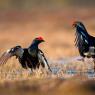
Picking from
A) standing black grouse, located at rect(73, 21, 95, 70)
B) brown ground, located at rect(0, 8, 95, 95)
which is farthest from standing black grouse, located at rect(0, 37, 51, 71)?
standing black grouse, located at rect(73, 21, 95, 70)

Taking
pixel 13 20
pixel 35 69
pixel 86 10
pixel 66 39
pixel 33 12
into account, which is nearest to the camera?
pixel 35 69

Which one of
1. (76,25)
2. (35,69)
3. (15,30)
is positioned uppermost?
(15,30)

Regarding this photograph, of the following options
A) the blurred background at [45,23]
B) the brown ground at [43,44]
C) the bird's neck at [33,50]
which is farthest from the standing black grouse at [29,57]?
the blurred background at [45,23]

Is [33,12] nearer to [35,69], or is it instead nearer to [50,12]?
[50,12]

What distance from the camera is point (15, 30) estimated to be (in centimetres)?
2634

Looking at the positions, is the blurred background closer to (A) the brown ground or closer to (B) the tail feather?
(A) the brown ground

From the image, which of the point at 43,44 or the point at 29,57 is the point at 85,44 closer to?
the point at 29,57

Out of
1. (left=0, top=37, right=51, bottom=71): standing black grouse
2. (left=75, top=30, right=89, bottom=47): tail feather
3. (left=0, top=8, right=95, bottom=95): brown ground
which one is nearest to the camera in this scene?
(left=0, top=8, right=95, bottom=95): brown ground

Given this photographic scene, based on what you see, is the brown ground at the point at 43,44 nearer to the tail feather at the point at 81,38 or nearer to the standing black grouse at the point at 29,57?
the standing black grouse at the point at 29,57

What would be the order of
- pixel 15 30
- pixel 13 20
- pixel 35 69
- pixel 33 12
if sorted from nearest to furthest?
pixel 35 69, pixel 15 30, pixel 13 20, pixel 33 12

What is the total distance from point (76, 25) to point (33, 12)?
24.0 m

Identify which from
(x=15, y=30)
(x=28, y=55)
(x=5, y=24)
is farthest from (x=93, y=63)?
(x=5, y=24)

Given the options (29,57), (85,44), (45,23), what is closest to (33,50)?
(29,57)

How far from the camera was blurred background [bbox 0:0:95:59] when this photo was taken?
61.7 ft
